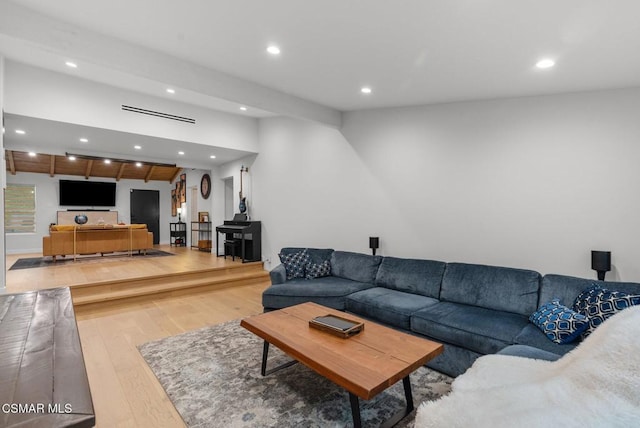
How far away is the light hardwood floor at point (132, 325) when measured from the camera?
2.09 m

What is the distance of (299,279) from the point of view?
405cm

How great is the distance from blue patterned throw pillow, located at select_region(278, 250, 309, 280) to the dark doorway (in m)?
8.33

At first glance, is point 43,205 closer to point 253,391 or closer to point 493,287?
point 253,391

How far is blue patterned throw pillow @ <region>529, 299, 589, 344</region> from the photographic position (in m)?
2.10

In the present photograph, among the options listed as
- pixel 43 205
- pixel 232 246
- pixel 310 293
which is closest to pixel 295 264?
pixel 310 293

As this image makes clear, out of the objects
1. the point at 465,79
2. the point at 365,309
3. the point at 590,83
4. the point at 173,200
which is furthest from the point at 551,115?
the point at 173,200

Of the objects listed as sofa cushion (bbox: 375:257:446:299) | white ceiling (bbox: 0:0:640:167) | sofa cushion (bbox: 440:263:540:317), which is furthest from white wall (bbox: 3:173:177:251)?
sofa cushion (bbox: 440:263:540:317)

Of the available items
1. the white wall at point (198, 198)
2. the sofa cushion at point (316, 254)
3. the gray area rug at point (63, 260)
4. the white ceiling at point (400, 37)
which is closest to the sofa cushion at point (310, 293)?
the sofa cushion at point (316, 254)

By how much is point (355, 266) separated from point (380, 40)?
8.66ft

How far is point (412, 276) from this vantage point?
347 centimetres

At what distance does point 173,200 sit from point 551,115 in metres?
11.0

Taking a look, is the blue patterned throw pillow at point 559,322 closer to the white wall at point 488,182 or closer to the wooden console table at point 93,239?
the white wall at point 488,182

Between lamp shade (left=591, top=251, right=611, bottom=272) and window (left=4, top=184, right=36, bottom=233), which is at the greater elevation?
window (left=4, top=184, right=36, bottom=233)

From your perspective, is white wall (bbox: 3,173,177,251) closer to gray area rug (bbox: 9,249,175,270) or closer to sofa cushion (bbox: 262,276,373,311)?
gray area rug (bbox: 9,249,175,270)
